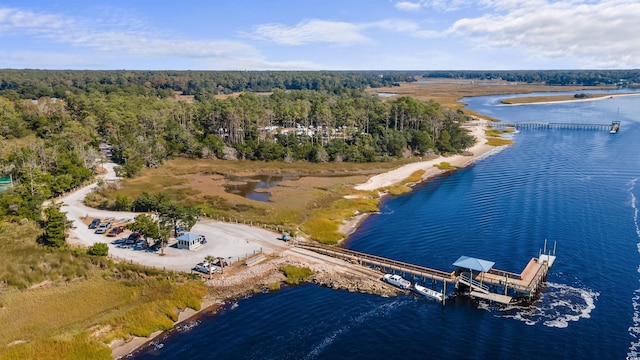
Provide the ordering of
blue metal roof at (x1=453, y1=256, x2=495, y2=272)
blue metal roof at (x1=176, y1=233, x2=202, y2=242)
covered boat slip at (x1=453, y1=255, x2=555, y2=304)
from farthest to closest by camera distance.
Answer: blue metal roof at (x1=176, y1=233, x2=202, y2=242) < blue metal roof at (x1=453, y1=256, x2=495, y2=272) < covered boat slip at (x1=453, y1=255, x2=555, y2=304)

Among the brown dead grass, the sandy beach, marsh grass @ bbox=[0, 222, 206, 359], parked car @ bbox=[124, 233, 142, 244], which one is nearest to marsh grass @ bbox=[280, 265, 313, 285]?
marsh grass @ bbox=[0, 222, 206, 359]

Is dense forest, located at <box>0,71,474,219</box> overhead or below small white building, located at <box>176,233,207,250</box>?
overhead

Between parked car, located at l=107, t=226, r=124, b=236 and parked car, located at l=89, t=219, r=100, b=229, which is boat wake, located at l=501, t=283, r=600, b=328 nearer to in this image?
parked car, located at l=107, t=226, r=124, b=236

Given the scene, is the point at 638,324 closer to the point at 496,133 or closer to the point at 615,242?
the point at 615,242

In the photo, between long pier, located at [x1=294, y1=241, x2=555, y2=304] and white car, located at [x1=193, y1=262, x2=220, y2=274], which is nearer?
long pier, located at [x1=294, y1=241, x2=555, y2=304]

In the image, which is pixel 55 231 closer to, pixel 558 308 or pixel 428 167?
pixel 558 308

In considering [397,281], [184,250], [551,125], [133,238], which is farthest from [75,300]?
[551,125]

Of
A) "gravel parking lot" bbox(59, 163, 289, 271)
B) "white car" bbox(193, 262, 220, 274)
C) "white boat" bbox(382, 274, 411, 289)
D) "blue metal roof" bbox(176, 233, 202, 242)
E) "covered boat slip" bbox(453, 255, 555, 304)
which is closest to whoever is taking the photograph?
"covered boat slip" bbox(453, 255, 555, 304)
